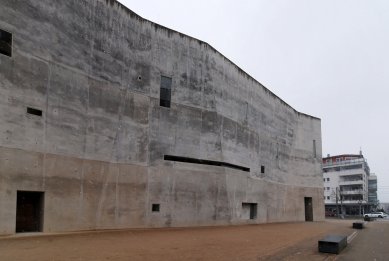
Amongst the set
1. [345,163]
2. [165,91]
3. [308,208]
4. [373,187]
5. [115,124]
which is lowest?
[308,208]

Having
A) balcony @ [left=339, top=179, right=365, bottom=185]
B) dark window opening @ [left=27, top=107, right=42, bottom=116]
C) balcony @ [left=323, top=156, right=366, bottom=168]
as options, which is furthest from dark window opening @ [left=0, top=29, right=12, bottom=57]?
balcony @ [left=323, top=156, right=366, bottom=168]

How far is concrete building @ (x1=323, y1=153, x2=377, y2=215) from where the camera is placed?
10075cm

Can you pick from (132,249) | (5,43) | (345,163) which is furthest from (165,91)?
(345,163)

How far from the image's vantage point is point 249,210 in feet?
117

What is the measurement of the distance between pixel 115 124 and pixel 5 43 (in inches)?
289

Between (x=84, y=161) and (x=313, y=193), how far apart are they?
35363mm

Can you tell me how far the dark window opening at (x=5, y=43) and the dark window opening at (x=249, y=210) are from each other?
2284 cm

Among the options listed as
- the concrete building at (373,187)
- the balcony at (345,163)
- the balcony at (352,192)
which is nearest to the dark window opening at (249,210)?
the balcony at (352,192)

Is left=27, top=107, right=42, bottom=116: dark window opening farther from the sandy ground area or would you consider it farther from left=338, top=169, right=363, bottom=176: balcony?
left=338, top=169, right=363, bottom=176: balcony

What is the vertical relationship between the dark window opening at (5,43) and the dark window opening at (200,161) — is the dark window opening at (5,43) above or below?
above

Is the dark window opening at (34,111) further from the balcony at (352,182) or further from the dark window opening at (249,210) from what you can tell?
the balcony at (352,182)

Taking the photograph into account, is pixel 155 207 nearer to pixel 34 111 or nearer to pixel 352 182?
pixel 34 111

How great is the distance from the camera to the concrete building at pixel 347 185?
331 feet

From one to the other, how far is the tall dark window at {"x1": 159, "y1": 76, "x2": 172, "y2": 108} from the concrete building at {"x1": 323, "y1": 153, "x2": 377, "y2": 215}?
79.6 meters
